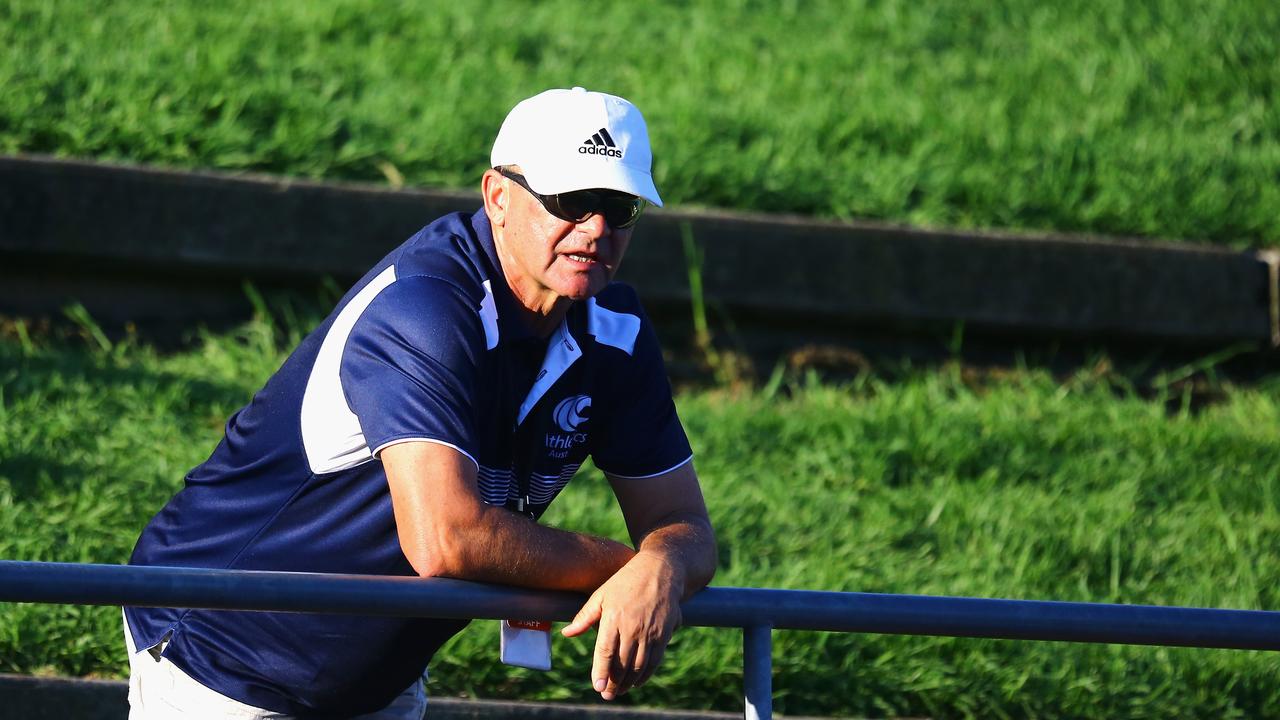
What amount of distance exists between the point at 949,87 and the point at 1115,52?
1.03 meters

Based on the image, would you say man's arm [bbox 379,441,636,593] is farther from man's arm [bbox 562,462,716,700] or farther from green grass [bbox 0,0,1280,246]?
green grass [bbox 0,0,1280,246]

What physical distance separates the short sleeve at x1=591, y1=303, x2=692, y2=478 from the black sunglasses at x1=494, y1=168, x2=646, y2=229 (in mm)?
225

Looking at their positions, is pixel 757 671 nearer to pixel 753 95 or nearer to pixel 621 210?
pixel 621 210

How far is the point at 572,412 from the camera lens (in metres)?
2.70

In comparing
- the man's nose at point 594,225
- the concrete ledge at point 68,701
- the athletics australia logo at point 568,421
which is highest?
the man's nose at point 594,225

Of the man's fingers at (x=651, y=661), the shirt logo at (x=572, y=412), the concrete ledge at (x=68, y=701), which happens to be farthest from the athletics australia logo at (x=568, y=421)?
the concrete ledge at (x=68, y=701)

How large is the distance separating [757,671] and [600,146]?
95 cm

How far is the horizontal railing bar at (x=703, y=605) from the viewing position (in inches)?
80.6

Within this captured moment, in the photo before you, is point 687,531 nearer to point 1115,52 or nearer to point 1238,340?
point 1238,340

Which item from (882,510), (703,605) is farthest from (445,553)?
(882,510)

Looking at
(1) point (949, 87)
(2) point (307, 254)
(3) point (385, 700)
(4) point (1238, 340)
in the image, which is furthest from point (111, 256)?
→ (4) point (1238, 340)

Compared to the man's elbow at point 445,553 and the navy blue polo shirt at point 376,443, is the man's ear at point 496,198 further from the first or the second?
the man's elbow at point 445,553

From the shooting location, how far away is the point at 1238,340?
6168 millimetres

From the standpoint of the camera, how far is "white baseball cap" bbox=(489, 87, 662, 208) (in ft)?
8.59
